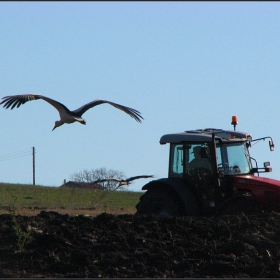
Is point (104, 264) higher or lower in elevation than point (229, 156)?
lower

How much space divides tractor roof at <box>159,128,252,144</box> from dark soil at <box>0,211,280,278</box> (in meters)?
2.06

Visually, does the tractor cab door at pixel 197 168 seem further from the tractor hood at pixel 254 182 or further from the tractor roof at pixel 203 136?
the tractor hood at pixel 254 182

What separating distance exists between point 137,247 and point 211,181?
12.5 feet

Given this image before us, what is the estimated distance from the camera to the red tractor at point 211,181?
579 inches

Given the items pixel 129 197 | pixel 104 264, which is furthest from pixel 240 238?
pixel 129 197

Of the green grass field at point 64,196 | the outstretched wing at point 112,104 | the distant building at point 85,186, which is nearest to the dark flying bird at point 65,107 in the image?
the outstretched wing at point 112,104

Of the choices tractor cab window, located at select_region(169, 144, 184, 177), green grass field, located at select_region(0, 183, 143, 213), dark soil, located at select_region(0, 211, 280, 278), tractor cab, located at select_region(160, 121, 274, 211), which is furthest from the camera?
green grass field, located at select_region(0, 183, 143, 213)

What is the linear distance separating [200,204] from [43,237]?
4426mm

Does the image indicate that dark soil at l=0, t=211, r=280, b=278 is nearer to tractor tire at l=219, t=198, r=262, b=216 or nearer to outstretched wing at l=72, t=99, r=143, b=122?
tractor tire at l=219, t=198, r=262, b=216

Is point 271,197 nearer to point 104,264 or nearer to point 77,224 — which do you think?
point 77,224

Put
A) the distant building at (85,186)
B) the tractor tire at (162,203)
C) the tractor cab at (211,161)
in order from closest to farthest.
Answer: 1. the tractor cab at (211,161)
2. the tractor tire at (162,203)
3. the distant building at (85,186)

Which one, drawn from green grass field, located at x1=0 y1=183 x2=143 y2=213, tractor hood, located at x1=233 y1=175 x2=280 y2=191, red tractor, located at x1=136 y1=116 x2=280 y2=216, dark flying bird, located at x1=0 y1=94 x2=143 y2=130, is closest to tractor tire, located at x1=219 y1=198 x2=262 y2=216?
red tractor, located at x1=136 y1=116 x2=280 y2=216

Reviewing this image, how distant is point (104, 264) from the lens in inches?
416

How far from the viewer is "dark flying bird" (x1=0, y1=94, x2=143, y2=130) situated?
16.3m
